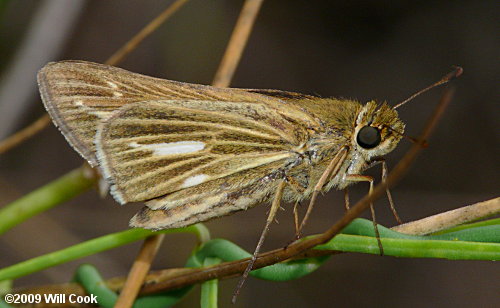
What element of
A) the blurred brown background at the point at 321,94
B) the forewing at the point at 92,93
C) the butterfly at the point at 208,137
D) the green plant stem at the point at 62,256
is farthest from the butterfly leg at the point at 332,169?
the blurred brown background at the point at 321,94

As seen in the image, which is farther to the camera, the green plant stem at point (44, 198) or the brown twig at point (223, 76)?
the green plant stem at point (44, 198)

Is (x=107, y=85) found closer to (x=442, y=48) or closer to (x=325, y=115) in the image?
(x=325, y=115)

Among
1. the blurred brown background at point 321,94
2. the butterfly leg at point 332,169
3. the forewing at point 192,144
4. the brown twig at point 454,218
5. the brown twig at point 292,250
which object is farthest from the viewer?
the blurred brown background at point 321,94

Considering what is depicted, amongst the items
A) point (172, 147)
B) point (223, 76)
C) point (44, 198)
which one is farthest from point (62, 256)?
point (223, 76)

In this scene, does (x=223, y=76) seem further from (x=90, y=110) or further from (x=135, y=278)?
(x=135, y=278)

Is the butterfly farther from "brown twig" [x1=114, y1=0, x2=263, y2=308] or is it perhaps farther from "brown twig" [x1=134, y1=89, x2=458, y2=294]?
"brown twig" [x1=134, y1=89, x2=458, y2=294]

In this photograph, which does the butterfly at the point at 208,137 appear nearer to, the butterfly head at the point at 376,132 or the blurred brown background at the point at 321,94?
the butterfly head at the point at 376,132
